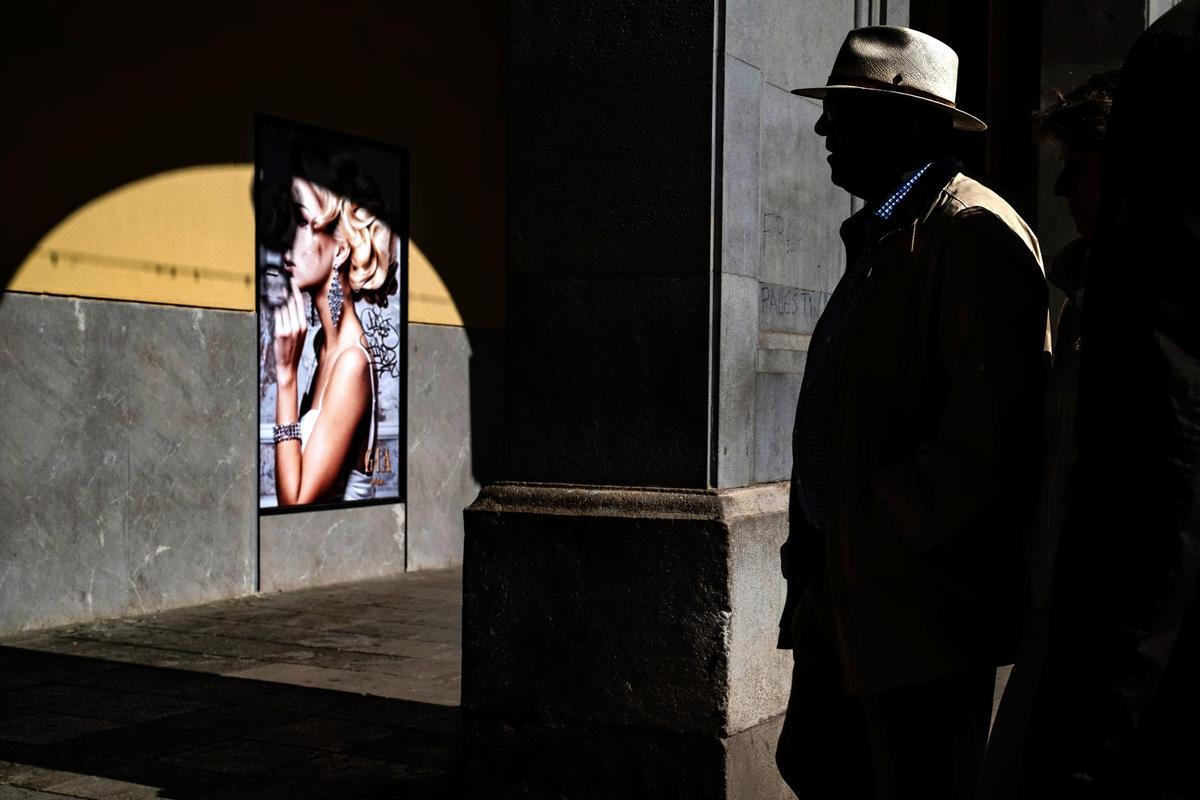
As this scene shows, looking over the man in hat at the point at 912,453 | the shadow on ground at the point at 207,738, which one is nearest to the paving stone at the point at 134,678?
the shadow on ground at the point at 207,738

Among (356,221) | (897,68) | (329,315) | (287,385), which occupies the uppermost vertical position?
(356,221)

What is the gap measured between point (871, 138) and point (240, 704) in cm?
433

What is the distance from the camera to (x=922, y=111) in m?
3.18

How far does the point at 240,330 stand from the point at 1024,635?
24.6 feet

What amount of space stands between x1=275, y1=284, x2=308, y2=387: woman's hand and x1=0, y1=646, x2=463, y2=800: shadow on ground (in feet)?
10.1

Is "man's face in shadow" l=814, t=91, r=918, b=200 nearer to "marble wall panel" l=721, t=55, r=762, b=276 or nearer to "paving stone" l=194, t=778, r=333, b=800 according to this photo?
"marble wall panel" l=721, t=55, r=762, b=276

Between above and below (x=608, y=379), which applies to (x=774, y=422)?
below

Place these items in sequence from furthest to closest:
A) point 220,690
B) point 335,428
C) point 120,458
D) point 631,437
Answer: point 335,428, point 120,458, point 220,690, point 631,437

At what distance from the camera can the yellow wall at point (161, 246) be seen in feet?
28.0

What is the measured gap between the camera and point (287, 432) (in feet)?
33.2

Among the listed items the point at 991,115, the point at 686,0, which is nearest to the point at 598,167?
the point at 686,0

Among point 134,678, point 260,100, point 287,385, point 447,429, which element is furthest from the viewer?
point 447,429

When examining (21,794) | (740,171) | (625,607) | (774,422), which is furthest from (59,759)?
(740,171)

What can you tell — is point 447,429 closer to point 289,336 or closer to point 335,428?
point 335,428
